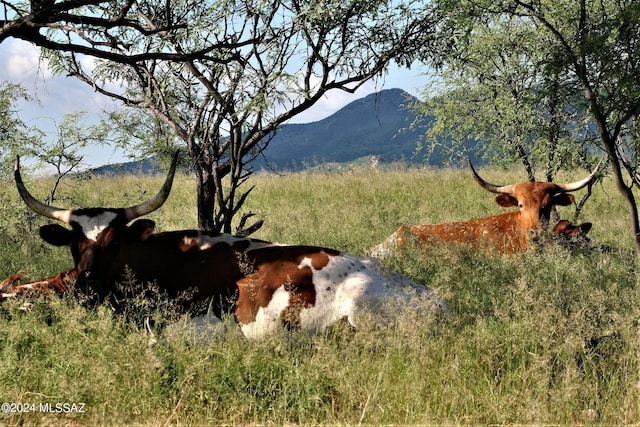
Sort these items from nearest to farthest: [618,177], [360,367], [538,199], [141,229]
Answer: [360,367]
[141,229]
[618,177]
[538,199]

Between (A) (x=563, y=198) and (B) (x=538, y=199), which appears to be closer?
(B) (x=538, y=199)

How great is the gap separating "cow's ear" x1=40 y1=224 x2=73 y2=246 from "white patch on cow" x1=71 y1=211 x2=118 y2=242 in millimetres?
150

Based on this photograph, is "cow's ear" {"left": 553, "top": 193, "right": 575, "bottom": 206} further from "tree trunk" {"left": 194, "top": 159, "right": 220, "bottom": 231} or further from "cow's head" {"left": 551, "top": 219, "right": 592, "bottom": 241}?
"tree trunk" {"left": 194, "top": 159, "right": 220, "bottom": 231}

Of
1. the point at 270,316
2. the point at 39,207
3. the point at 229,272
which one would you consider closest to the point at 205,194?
the point at 39,207

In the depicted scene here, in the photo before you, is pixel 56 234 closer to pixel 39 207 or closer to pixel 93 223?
pixel 93 223

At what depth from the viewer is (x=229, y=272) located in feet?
19.8

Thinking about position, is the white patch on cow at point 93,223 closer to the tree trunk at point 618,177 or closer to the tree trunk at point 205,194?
the tree trunk at point 205,194

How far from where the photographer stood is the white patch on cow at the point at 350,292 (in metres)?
5.53

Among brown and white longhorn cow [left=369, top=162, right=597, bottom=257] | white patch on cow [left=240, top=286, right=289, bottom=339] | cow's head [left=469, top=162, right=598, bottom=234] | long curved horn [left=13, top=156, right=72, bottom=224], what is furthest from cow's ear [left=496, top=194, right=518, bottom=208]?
long curved horn [left=13, top=156, right=72, bottom=224]

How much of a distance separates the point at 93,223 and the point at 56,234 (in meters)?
0.38

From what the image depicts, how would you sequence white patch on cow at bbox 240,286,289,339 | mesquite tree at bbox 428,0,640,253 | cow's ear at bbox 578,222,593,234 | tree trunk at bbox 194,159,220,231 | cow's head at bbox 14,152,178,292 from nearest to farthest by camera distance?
white patch on cow at bbox 240,286,289,339, cow's head at bbox 14,152,178,292, mesquite tree at bbox 428,0,640,253, tree trunk at bbox 194,159,220,231, cow's ear at bbox 578,222,593,234

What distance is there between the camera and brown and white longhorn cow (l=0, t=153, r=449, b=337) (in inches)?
220

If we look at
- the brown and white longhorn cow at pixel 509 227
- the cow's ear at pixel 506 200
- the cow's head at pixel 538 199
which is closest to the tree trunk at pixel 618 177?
the brown and white longhorn cow at pixel 509 227

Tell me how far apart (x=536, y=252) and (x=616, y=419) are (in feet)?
13.8
